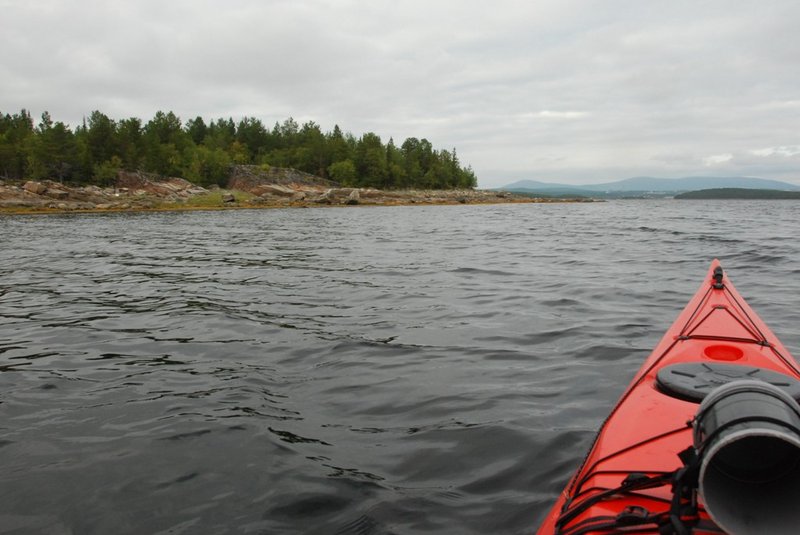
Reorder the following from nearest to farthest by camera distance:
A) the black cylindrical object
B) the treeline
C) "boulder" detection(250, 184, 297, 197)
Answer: the black cylindrical object < the treeline < "boulder" detection(250, 184, 297, 197)

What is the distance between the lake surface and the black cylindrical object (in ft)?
5.04

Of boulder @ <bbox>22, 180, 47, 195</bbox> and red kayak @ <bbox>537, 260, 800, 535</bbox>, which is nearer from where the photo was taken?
red kayak @ <bbox>537, 260, 800, 535</bbox>

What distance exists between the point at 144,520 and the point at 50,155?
231ft

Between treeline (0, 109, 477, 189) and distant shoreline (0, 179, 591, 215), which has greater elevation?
treeline (0, 109, 477, 189)

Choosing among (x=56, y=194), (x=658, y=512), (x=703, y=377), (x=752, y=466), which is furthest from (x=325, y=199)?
(x=752, y=466)

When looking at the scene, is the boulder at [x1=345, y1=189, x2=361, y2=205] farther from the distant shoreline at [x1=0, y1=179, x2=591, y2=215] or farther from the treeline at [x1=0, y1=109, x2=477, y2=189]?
the treeline at [x1=0, y1=109, x2=477, y2=189]

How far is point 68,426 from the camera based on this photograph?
4340 mm

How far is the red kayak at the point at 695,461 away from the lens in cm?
175

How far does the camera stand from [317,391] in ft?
17.1

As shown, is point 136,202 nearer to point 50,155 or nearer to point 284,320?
point 50,155

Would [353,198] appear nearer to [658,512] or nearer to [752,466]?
[658,512]

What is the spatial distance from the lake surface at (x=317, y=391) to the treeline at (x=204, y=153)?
61057 millimetres

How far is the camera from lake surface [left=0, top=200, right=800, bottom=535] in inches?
132

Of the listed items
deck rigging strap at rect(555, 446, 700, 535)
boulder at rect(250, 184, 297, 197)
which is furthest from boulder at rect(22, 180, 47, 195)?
deck rigging strap at rect(555, 446, 700, 535)
